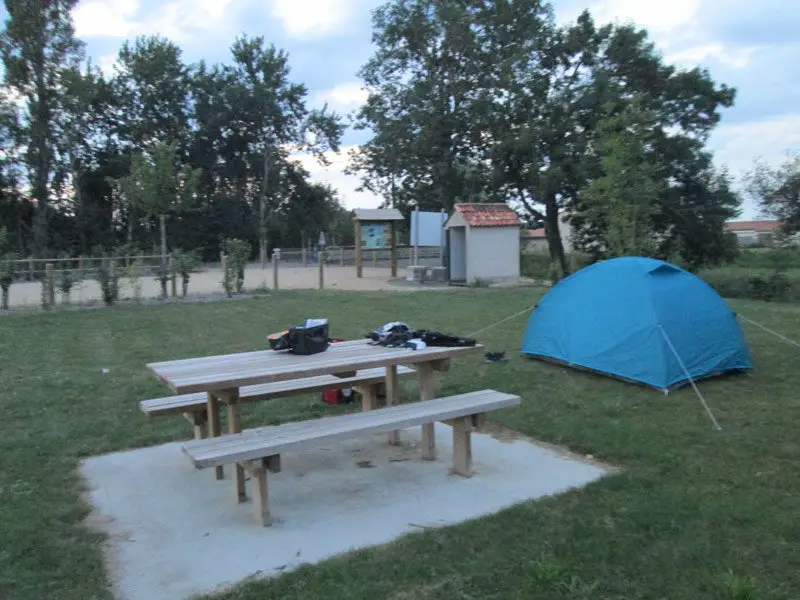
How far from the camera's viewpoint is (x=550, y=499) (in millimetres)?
3814

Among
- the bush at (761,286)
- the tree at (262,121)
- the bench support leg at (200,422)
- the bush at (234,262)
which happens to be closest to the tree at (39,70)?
the tree at (262,121)

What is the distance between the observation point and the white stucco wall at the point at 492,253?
20203mm

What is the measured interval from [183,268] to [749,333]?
1146 cm

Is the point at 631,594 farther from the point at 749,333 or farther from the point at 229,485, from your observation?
the point at 749,333

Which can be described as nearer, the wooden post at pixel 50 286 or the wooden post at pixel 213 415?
the wooden post at pixel 213 415

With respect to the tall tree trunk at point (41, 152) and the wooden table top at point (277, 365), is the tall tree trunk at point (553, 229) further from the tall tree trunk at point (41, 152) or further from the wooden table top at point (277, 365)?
the tall tree trunk at point (41, 152)

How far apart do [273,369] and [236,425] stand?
0.50m

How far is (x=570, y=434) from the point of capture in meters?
5.07

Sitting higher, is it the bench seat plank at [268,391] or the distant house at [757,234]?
the distant house at [757,234]

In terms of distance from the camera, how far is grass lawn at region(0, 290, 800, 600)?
2889 millimetres

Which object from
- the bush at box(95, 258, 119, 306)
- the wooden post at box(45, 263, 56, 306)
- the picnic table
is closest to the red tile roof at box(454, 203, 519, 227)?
the bush at box(95, 258, 119, 306)

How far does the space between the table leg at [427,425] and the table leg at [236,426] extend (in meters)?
1.29

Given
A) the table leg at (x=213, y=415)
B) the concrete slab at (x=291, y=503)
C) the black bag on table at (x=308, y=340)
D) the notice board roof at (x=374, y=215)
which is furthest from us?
the notice board roof at (x=374, y=215)

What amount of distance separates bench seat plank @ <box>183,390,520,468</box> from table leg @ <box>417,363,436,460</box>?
302mm
